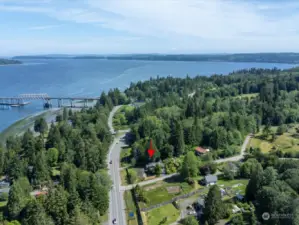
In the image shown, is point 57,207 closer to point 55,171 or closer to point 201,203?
point 201,203

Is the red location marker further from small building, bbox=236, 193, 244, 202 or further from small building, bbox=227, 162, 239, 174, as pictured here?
small building, bbox=236, 193, 244, 202

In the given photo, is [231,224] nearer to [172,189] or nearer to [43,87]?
[172,189]

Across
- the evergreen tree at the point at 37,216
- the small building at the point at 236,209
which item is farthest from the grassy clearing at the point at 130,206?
the small building at the point at 236,209

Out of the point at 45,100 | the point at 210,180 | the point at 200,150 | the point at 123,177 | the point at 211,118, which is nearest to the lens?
the point at 210,180

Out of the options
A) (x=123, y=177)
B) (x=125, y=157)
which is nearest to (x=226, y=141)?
(x=125, y=157)

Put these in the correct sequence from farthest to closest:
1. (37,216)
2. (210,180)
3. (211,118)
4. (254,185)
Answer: (211,118)
(210,180)
(254,185)
(37,216)
